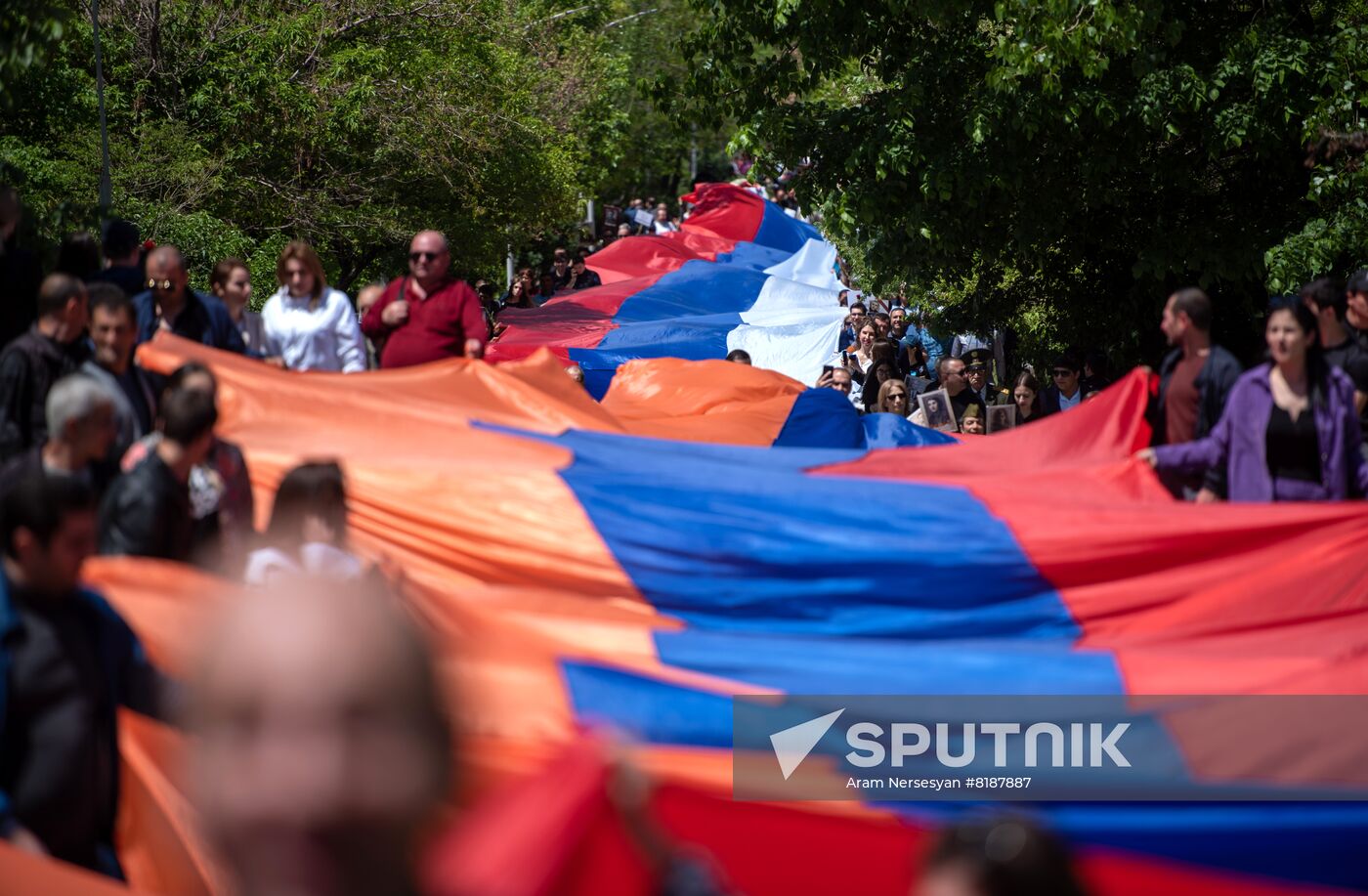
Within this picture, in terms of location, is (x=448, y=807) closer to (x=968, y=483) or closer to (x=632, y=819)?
(x=632, y=819)

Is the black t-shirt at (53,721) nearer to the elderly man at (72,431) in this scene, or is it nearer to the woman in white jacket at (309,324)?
the elderly man at (72,431)

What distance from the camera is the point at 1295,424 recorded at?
7.05m

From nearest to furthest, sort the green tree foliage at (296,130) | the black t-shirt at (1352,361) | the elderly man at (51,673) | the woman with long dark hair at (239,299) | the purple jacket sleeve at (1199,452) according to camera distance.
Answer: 1. the elderly man at (51,673)
2. the purple jacket sleeve at (1199,452)
3. the black t-shirt at (1352,361)
4. the woman with long dark hair at (239,299)
5. the green tree foliage at (296,130)

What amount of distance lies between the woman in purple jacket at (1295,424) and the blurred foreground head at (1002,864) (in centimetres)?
530

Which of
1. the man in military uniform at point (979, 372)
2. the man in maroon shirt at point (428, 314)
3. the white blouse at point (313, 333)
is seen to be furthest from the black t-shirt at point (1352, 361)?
the man in military uniform at point (979, 372)

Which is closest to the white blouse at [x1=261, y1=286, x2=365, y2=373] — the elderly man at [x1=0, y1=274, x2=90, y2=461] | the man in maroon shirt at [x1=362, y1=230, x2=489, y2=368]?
the man in maroon shirt at [x1=362, y1=230, x2=489, y2=368]

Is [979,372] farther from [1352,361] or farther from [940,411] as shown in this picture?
[1352,361]

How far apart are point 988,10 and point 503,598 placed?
28.1 feet

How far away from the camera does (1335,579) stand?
6.66m

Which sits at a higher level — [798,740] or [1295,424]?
[1295,424]

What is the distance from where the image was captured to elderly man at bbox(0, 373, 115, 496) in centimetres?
497

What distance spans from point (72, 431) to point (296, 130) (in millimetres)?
13759

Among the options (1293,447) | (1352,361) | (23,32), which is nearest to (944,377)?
(1352,361)

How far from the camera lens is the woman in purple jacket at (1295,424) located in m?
7.04
